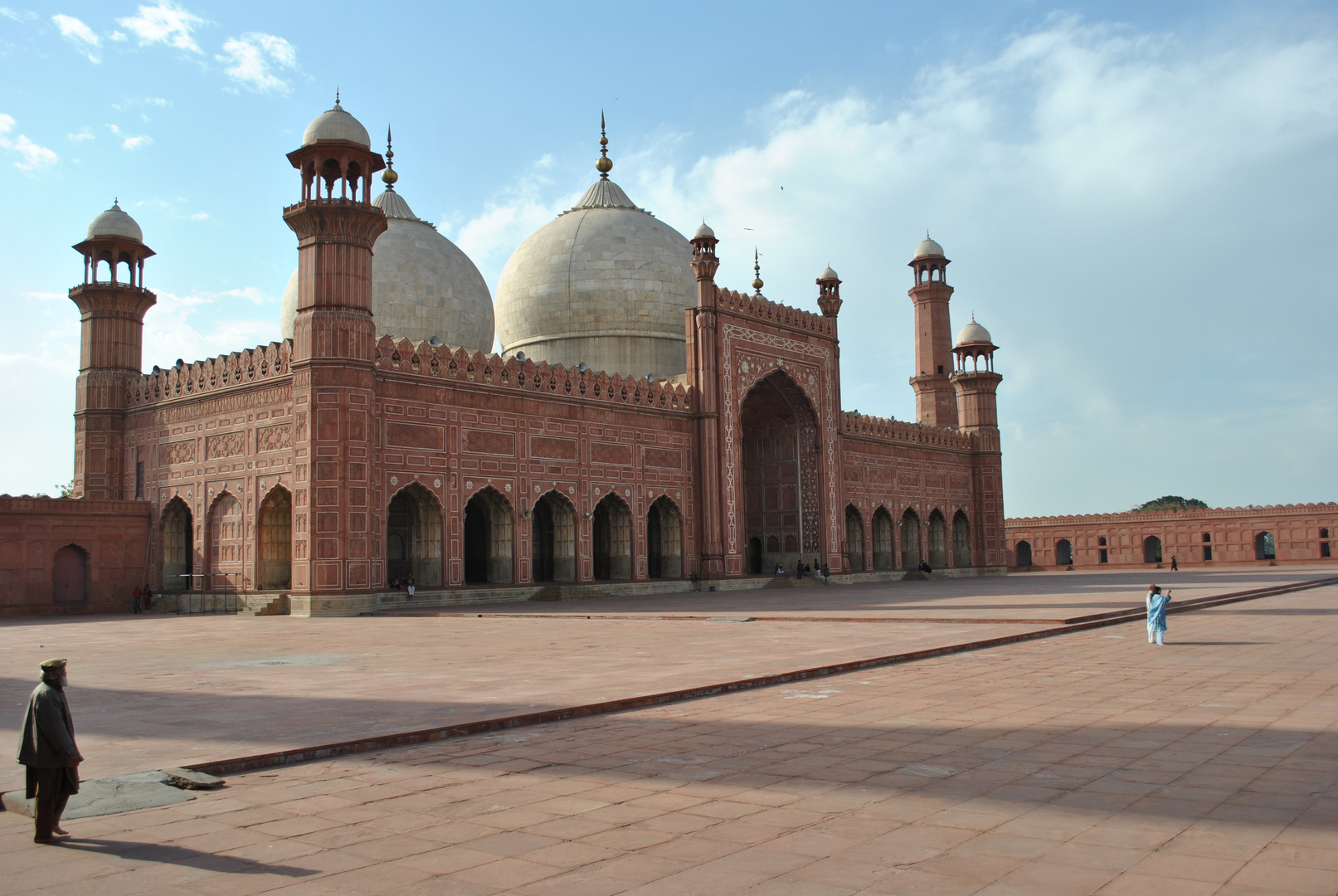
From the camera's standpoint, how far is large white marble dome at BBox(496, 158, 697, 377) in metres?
26.9

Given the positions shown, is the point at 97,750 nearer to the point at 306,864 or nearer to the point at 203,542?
the point at 306,864

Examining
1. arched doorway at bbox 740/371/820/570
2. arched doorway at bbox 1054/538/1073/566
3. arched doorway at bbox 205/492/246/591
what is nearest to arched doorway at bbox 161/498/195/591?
arched doorway at bbox 205/492/246/591

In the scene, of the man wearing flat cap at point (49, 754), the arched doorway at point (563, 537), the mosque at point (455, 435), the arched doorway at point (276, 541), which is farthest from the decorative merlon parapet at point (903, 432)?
the man wearing flat cap at point (49, 754)

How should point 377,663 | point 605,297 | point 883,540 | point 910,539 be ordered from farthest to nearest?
point 910,539, point 883,540, point 605,297, point 377,663

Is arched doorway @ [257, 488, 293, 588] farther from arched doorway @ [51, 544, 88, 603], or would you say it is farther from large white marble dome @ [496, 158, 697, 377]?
large white marble dome @ [496, 158, 697, 377]

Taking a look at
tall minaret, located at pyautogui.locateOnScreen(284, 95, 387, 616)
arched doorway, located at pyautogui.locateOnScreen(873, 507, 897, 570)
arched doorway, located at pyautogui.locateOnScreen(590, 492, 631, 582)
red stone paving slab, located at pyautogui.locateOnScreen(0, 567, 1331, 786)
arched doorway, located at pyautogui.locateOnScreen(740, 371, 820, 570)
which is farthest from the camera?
arched doorway, located at pyautogui.locateOnScreen(873, 507, 897, 570)

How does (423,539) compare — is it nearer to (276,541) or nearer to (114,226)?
(276,541)

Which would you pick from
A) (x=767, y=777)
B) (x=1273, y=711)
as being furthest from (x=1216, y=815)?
(x=1273, y=711)

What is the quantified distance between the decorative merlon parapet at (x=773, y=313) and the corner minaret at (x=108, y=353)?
11.9 metres

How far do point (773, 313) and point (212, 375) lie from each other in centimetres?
1273

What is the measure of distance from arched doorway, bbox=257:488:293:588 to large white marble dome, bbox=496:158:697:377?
9.69 metres

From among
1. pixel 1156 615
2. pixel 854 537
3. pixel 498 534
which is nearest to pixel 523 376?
pixel 498 534

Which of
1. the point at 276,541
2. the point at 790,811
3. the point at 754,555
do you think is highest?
the point at 276,541

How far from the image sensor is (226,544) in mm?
17953
